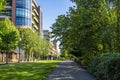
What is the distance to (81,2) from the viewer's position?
29688 millimetres

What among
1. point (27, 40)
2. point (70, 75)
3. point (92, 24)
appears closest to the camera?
point (70, 75)

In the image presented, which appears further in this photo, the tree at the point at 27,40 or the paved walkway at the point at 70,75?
the tree at the point at 27,40

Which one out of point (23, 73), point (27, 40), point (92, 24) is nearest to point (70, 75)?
point (23, 73)

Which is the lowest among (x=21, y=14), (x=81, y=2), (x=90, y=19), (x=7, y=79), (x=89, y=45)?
(x=7, y=79)

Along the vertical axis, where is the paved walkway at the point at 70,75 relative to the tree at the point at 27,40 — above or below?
below

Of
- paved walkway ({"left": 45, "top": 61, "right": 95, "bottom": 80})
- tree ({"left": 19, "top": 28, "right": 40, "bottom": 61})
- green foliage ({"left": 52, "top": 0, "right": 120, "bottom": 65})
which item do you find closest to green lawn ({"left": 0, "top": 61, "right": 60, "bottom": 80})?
paved walkway ({"left": 45, "top": 61, "right": 95, "bottom": 80})

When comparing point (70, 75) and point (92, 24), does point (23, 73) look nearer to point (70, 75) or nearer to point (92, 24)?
point (70, 75)

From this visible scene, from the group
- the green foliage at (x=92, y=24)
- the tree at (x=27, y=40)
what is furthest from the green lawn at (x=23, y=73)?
the tree at (x=27, y=40)

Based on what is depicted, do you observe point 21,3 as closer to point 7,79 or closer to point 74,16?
point 74,16

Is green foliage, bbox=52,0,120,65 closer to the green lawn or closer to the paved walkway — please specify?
the paved walkway

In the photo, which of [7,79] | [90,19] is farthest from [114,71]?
[90,19]

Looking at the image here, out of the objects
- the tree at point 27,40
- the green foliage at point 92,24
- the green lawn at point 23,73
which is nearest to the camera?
the green lawn at point 23,73

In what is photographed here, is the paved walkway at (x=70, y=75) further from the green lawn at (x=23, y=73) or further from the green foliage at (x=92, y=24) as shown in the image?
the green foliage at (x=92, y=24)

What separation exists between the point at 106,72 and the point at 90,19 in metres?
14.7
